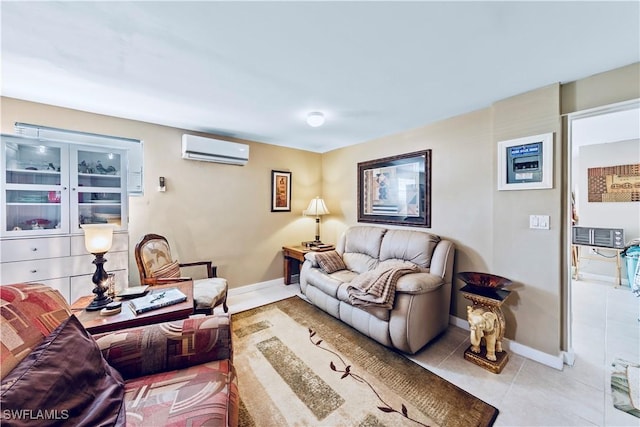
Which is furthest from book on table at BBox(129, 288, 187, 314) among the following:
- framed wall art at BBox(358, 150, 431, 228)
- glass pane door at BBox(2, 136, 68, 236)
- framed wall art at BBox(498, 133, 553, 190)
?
framed wall art at BBox(498, 133, 553, 190)

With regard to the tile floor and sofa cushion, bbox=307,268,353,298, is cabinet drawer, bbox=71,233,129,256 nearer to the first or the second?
sofa cushion, bbox=307,268,353,298

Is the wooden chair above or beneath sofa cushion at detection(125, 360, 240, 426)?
above

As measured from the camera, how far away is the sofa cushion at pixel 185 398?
957 mm

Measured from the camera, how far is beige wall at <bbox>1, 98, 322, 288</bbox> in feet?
8.53

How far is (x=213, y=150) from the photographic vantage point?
310cm

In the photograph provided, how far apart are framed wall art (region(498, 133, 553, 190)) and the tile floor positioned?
149 cm

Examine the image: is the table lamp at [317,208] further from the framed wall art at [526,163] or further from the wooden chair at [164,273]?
the framed wall art at [526,163]

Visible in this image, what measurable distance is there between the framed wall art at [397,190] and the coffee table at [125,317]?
256 cm

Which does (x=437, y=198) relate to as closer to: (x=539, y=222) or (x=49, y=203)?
(x=539, y=222)

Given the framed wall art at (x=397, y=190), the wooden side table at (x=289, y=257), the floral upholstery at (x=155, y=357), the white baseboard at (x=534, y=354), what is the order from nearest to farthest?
the floral upholstery at (x=155, y=357) → the white baseboard at (x=534, y=354) → the framed wall art at (x=397, y=190) → the wooden side table at (x=289, y=257)

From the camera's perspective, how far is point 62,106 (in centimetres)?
239

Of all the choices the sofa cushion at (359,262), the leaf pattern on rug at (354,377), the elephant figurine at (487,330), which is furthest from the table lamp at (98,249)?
the elephant figurine at (487,330)

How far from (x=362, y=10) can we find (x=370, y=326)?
2.39 meters

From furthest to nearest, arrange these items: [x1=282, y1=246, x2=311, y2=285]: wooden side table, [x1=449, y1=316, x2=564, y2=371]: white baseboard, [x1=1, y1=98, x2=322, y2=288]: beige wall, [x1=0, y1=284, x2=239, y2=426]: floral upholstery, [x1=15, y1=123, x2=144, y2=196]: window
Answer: [x1=282, y1=246, x2=311, y2=285]: wooden side table, [x1=1, y1=98, x2=322, y2=288]: beige wall, [x1=15, y1=123, x2=144, y2=196]: window, [x1=449, y1=316, x2=564, y2=371]: white baseboard, [x1=0, y1=284, x2=239, y2=426]: floral upholstery
